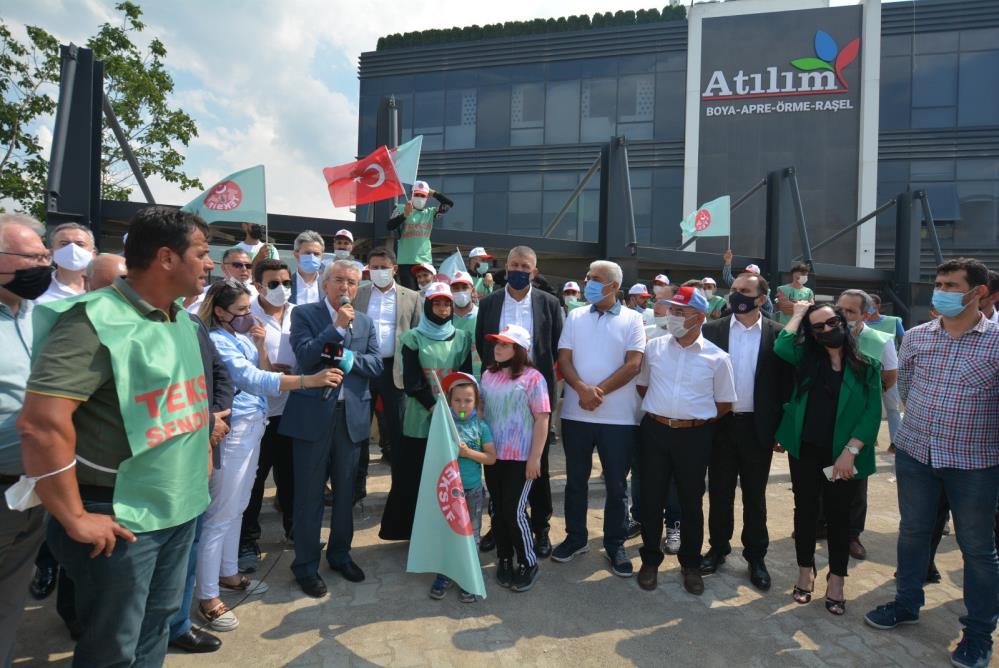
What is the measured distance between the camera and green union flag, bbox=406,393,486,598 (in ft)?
12.1

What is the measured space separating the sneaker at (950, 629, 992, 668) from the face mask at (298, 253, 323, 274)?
5.21m

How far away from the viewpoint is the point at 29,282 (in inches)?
98.8

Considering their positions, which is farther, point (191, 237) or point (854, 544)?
point (854, 544)

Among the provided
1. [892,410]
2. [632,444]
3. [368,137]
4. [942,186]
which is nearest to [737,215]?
[942,186]

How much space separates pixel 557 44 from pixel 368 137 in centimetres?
903

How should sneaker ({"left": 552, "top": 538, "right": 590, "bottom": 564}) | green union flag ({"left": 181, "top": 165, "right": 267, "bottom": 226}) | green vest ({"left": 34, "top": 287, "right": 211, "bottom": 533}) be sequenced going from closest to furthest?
green vest ({"left": 34, "top": 287, "right": 211, "bottom": 533}) < sneaker ({"left": 552, "top": 538, "right": 590, "bottom": 564}) < green union flag ({"left": 181, "top": 165, "right": 267, "bottom": 226})

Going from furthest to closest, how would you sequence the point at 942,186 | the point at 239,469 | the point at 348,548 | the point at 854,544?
the point at 942,186
the point at 854,544
the point at 348,548
the point at 239,469

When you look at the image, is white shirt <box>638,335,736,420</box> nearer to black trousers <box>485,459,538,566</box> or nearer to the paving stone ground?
black trousers <box>485,459,538,566</box>

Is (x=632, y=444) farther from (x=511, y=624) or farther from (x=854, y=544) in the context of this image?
(x=854, y=544)

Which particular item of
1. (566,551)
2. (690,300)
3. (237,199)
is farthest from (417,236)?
(566,551)

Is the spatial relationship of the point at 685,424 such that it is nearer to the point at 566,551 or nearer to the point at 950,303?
the point at 566,551

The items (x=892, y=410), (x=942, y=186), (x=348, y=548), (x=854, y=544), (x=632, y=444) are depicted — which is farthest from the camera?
(x=942, y=186)

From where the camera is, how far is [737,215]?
23.3 m

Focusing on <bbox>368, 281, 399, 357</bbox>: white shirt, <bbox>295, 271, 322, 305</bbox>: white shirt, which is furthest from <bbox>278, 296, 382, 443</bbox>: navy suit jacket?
<bbox>295, 271, 322, 305</bbox>: white shirt
